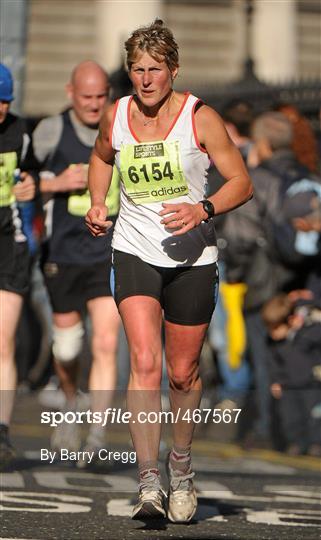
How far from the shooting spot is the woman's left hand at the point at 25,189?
415 inches

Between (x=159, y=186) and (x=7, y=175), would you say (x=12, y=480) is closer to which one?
(x=7, y=175)

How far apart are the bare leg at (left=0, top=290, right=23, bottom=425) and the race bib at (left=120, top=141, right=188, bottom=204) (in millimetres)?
1924

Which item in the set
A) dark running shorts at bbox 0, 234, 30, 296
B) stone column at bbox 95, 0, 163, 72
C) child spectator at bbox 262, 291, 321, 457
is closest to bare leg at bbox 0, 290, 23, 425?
dark running shorts at bbox 0, 234, 30, 296

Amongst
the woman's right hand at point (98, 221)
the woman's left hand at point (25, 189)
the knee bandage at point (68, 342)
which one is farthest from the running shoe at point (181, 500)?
the knee bandage at point (68, 342)

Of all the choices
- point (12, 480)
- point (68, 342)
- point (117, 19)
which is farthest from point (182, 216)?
point (117, 19)

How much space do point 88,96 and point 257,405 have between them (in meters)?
3.56

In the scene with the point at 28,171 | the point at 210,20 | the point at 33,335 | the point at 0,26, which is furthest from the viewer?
the point at 210,20

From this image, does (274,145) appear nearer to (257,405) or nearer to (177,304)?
(257,405)

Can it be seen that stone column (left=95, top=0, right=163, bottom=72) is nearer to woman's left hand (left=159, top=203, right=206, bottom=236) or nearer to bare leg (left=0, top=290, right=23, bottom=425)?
bare leg (left=0, top=290, right=23, bottom=425)

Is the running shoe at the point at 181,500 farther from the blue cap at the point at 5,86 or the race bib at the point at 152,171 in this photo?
the blue cap at the point at 5,86

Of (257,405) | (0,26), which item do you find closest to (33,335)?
(257,405)

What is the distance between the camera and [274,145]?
14039 mm

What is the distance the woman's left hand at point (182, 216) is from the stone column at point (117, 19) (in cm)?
A: 2745

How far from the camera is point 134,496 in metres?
9.91
